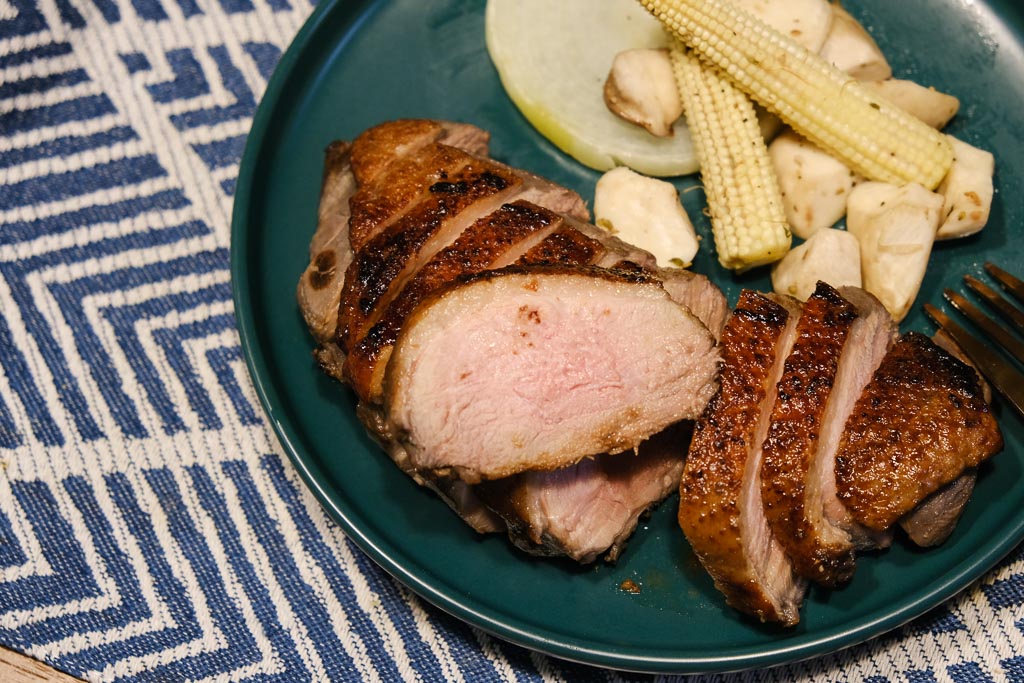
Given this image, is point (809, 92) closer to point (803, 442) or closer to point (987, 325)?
point (987, 325)

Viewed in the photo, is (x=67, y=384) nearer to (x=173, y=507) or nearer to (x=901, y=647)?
(x=173, y=507)

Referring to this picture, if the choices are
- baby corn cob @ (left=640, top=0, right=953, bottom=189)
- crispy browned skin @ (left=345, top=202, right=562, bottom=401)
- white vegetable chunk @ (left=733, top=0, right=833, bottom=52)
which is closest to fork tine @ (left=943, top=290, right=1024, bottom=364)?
baby corn cob @ (left=640, top=0, right=953, bottom=189)

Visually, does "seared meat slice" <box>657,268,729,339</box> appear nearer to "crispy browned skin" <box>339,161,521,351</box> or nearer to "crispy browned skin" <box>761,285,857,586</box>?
"crispy browned skin" <box>761,285,857,586</box>

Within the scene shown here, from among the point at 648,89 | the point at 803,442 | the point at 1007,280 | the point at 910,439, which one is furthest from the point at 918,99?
the point at 803,442

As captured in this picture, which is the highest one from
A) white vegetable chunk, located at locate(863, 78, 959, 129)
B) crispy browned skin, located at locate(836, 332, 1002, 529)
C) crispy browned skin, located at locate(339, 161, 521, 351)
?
white vegetable chunk, located at locate(863, 78, 959, 129)

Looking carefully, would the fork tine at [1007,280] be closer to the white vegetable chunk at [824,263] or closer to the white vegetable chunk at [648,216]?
the white vegetable chunk at [824,263]

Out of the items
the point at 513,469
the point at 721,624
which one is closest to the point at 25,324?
the point at 513,469

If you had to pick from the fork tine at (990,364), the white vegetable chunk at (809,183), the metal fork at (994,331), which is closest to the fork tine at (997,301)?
the metal fork at (994,331)
